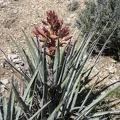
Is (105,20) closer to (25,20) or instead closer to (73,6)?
(73,6)

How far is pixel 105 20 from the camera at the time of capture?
160 inches

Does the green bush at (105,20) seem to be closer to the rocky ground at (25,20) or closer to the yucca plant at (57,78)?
the rocky ground at (25,20)

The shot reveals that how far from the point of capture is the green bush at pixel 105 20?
394cm

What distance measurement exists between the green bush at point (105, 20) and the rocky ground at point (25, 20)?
18 cm

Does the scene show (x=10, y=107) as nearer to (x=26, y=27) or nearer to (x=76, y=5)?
(x=26, y=27)

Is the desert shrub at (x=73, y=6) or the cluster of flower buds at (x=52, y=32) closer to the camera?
the cluster of flower buds at (x=52, y=32)

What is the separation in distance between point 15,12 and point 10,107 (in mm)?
3002

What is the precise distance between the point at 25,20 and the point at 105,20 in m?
1.34

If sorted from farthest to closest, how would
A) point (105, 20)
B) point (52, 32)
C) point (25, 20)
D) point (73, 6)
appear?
1. point (73, 6)
2. point (25, 20)
3. point (105, 20)
4. point (52, 32)

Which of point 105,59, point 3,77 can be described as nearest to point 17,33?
point 3,77

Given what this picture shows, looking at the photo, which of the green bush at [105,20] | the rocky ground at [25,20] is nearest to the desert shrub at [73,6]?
the rocky ground at [25,20]

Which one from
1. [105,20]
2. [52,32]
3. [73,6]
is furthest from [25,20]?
[52,32]

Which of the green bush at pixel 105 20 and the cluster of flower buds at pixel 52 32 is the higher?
the cluster of flower buds at pixel 52 32

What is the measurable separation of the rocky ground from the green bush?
0.60 ft
